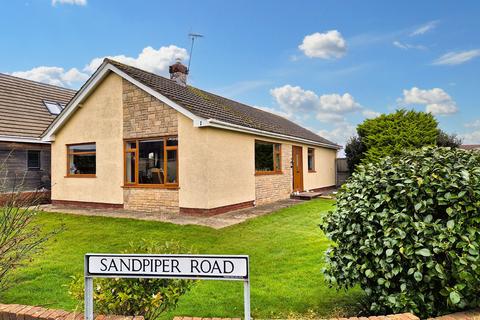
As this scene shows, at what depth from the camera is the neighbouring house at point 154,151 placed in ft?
37.6

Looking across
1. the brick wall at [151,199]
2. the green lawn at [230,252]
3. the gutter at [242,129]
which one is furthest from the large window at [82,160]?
the gutter at [242,129]

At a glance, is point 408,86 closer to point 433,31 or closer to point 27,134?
point 433,31

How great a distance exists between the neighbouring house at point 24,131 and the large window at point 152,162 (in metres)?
6.01

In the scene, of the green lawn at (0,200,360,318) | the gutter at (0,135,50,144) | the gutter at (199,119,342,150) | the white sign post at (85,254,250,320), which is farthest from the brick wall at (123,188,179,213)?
the white sign post at (85,254,250,320)

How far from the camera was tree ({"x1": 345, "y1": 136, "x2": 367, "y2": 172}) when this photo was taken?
21.0m

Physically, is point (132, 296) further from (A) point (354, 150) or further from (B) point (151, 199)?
(A) point (354, 150)

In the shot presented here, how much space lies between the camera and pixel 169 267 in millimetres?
2502

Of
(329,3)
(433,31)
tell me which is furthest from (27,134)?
(433,31)

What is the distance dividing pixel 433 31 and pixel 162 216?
13.0 metres

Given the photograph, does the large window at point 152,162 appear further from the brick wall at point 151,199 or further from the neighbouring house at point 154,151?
the brick wall at point 151,199

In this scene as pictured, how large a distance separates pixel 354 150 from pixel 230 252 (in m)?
16.8

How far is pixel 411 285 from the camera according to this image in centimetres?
325

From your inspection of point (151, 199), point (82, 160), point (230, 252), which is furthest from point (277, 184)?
point (82, 160)

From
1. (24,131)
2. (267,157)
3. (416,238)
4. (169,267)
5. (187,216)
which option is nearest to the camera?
(169,267)
